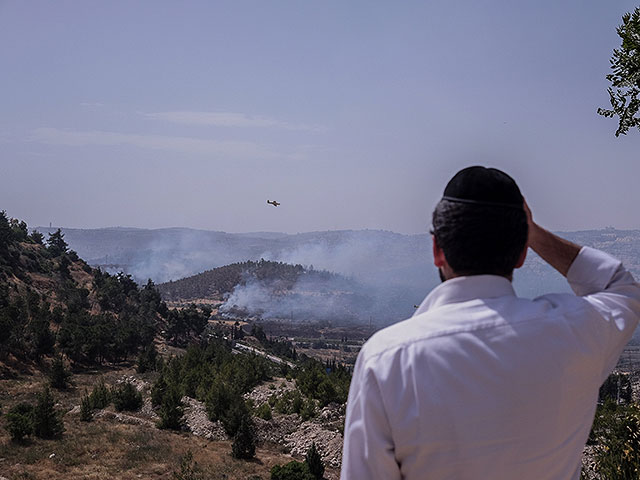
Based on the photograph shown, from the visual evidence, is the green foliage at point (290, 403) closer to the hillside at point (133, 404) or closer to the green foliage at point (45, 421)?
the hillside at point (133, 404)

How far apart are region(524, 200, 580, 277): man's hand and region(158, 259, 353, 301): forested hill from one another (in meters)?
111

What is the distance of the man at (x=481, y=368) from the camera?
1218mm

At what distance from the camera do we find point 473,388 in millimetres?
1238

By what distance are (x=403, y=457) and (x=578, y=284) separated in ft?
2.56

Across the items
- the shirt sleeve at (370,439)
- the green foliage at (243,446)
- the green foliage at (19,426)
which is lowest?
the green foliage at (243,446)

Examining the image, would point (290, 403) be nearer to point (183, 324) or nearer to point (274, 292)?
point (183, 324)

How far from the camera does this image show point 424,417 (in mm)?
1208

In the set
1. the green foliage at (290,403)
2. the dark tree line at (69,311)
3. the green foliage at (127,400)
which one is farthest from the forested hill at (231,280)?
the green foliage at (290,403)

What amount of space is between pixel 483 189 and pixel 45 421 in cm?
1739

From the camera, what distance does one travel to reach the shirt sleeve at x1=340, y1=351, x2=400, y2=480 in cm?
122

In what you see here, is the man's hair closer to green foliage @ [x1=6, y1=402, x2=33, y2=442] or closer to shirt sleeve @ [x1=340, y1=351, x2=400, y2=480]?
A: shirt sleeve @ [x1=340, y1=351, x2=400, y2=480]

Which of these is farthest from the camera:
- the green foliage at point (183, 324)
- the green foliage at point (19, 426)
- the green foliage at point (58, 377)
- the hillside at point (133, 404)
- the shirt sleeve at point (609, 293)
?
the green foliage at point (183, 324)

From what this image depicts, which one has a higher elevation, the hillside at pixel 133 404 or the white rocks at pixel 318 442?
the hillside at pixel 133 404

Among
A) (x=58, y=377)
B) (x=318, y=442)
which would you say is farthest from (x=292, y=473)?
(x=58, y=377)
